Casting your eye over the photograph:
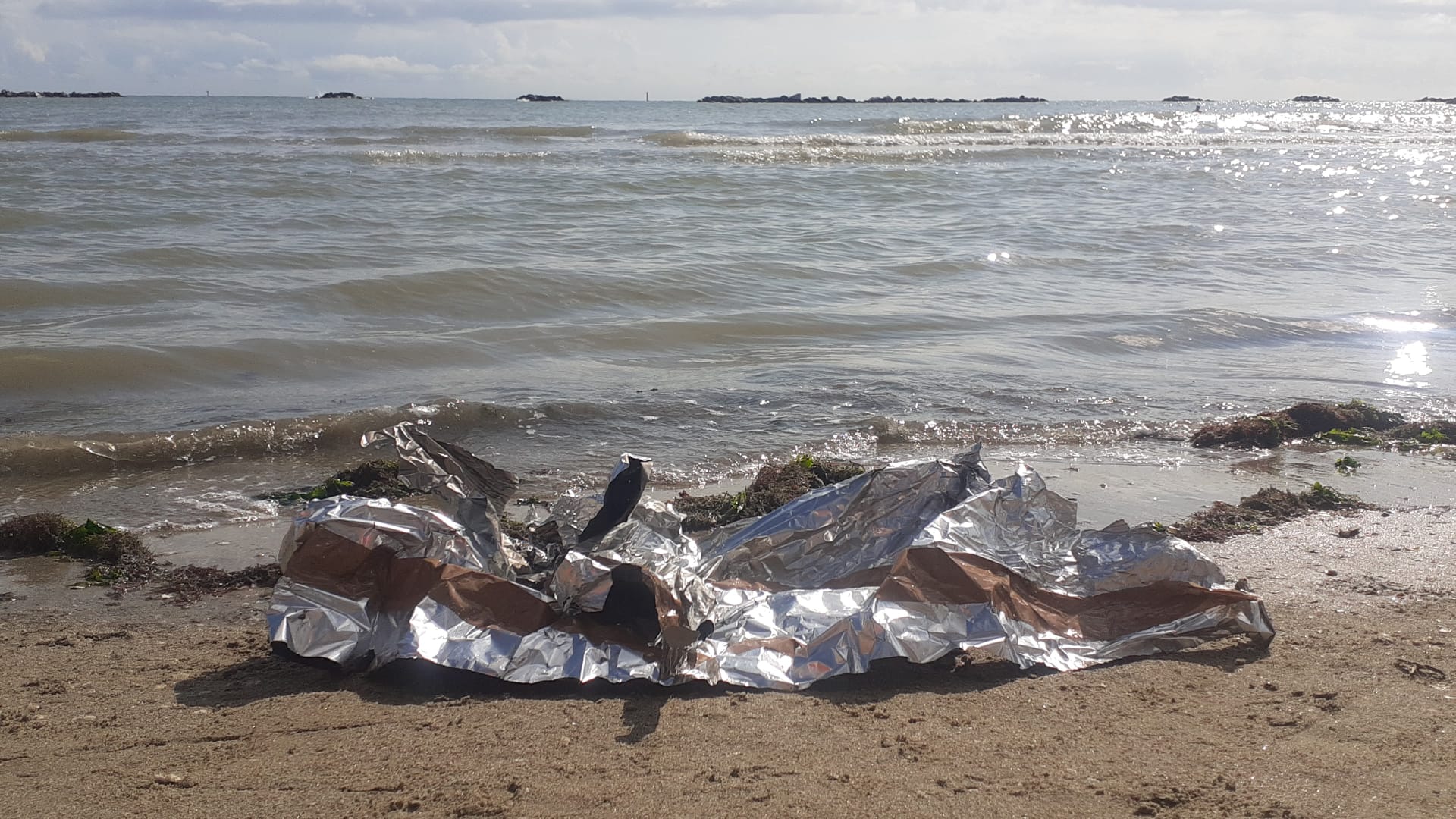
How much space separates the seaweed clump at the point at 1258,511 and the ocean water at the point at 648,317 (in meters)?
0.87

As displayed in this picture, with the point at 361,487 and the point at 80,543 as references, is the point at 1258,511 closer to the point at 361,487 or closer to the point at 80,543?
the point at 361,487

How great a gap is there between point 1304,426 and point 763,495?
136 inches

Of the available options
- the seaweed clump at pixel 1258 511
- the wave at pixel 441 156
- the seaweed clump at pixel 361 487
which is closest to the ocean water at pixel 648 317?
the seaweed clump at pixel 361 487

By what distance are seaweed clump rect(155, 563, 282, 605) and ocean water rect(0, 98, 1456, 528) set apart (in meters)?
0.74

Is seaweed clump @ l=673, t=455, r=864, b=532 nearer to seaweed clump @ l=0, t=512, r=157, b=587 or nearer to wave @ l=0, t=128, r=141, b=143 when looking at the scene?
seaweed clump @ l=0, t=512, r=157, b=587

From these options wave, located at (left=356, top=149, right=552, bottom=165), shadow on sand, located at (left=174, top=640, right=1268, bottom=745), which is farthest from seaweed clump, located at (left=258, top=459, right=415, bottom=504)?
wave, located at (left=356, top=149, right=552, bottom=165)

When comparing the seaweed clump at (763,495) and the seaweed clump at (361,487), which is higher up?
the seaweed clump at (763,495)

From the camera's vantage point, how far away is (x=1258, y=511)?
482 cm

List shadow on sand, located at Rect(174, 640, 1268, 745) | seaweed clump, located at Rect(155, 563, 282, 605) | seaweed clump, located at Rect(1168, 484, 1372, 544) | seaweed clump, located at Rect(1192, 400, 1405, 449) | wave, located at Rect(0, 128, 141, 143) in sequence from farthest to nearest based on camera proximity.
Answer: wave, located at Rect(0, 128, 141, 143)
seaweed clump, located at Rect(1192, 400, 1405, 449)
seaweed clump, located at Rect(1168, 484, 1372, 544)
seaweed clump, located at Rect(155, 563, 282, 605)
shadow on sand, located at Rect(174, 640, 1268, 745)

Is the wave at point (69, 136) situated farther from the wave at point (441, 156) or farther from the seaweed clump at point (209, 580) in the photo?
the seaweed clump at point (209, 580)

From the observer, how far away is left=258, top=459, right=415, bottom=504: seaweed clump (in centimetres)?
507

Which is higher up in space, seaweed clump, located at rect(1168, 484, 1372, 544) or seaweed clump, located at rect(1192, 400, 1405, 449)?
seaweed clump, located at rect(1192, 400, 1405, 449)

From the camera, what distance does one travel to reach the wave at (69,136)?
2466 centimetres

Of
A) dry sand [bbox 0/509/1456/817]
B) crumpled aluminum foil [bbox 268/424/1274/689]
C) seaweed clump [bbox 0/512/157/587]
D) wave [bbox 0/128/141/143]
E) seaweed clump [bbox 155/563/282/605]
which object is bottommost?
seaweed clump [bbox 155/563/282/605]
